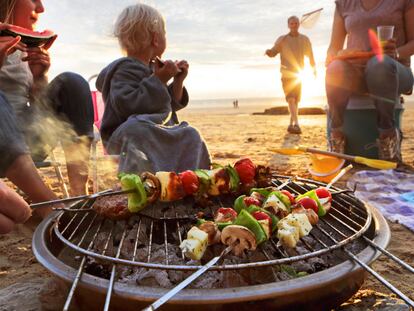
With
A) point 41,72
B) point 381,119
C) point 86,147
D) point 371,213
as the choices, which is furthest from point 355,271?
point 381,119

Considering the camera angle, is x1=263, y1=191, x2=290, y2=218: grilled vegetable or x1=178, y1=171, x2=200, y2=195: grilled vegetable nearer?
x1=263, y1=191, x2=290, y2=218: grilled vegetable

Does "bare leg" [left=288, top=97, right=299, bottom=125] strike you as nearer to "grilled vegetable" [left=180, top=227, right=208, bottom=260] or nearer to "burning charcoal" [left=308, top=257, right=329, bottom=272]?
"burning charcoal" [left=308, top=257, right=329, bottom=272]

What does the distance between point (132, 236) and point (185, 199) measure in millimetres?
506

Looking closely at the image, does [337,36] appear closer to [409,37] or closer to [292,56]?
[409,37]

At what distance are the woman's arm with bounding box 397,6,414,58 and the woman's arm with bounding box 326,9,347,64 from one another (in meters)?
0.83

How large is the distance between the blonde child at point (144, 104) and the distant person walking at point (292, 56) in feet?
20.7

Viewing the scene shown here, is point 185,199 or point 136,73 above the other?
point 136,73

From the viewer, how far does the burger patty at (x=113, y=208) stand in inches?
76.9

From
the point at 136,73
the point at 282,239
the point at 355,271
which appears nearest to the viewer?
the point at 355,271

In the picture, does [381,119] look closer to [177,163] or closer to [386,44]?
[386,44]

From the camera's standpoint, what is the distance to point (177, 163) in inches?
135

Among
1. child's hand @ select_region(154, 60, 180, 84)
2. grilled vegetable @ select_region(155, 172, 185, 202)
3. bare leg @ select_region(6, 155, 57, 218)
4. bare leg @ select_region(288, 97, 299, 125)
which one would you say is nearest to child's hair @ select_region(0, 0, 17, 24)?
bare leg @ select_region(6, 155, 57, 218)

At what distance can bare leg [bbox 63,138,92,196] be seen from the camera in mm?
3316

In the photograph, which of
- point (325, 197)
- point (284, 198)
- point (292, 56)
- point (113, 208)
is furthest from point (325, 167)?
point (292, 56)
